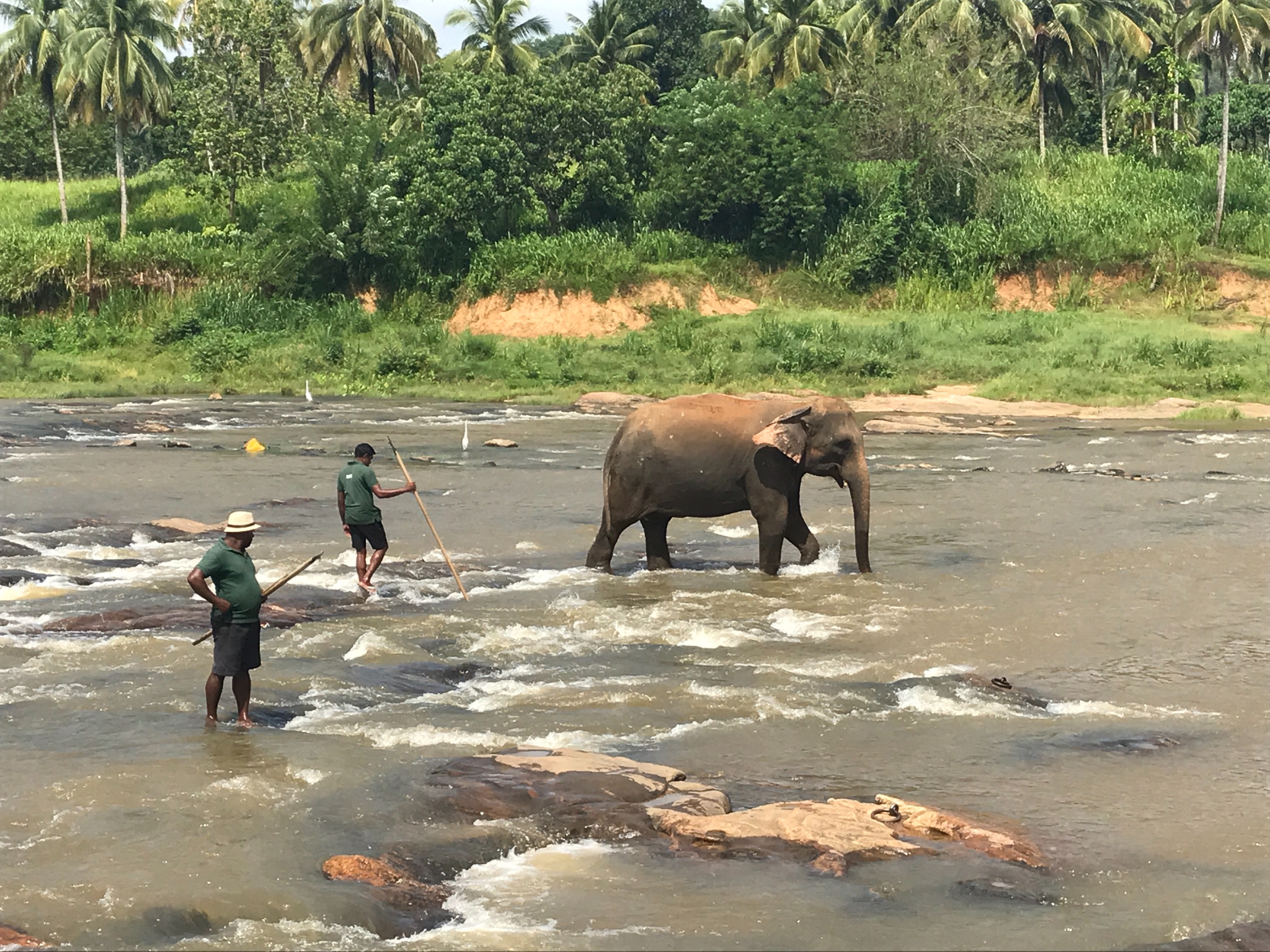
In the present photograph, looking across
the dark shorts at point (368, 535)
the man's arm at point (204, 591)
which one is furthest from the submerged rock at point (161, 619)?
the man's arm at point (204, 591)

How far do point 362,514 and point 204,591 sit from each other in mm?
5066

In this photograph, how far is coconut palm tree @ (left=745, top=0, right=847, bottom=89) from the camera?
57.6 m

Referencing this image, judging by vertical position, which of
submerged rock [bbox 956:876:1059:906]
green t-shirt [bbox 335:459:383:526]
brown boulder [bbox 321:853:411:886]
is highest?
→ green t-shirt [bbox 335:459:383:526]

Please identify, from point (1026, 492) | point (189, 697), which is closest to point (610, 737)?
point (189, 697)

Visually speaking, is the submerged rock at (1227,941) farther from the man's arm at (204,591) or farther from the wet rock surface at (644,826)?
the man's arm at (204,591)

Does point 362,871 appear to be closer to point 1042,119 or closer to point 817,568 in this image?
point 817,568

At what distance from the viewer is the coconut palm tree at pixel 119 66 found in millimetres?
51062

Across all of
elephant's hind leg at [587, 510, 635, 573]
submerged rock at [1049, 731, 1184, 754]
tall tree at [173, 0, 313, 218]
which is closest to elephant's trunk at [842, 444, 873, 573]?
elephant's hind leg at [587, 510, 635, 573]

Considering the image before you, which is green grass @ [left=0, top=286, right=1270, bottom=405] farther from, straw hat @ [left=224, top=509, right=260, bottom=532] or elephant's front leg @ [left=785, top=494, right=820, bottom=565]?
straw hat @ [left=224, top=509, right=260, bottom=532]

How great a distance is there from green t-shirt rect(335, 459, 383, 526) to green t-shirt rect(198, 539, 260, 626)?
4645 mm

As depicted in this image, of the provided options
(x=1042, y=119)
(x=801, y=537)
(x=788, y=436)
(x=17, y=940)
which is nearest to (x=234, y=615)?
(x=17, y=940)

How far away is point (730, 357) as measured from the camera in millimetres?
40062

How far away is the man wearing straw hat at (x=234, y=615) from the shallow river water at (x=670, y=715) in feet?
1.11

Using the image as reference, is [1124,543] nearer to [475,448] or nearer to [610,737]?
[610,737]
